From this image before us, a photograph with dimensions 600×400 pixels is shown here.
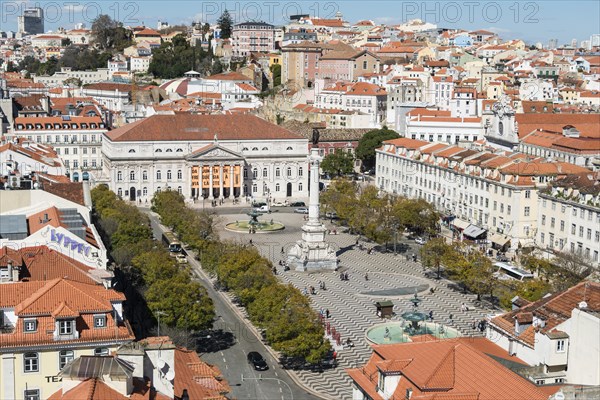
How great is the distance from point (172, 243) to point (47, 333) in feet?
144

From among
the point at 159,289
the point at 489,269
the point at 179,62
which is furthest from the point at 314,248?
the point at 179,62

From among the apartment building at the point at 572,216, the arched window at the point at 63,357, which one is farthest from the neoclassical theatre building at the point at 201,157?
the arched window at the point at 63,357

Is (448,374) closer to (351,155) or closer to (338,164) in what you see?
(338,164)

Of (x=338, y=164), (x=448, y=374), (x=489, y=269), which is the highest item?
(x=448, y=374)

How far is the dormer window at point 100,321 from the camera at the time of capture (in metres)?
33.6

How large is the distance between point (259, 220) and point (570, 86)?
9073 centimetres

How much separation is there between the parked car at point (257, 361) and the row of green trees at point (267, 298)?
0.96 meters

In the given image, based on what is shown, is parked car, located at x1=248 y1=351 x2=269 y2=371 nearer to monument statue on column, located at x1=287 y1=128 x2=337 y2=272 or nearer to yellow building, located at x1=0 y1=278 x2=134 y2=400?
yellow building, located at x1=0 y1=278 x2=134 y2=400

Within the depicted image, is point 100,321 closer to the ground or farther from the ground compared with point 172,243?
farther from the ground

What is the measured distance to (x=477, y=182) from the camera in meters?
84.2

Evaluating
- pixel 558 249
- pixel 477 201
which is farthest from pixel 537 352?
pixel 477 201

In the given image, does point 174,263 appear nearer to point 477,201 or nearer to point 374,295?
point 374,295

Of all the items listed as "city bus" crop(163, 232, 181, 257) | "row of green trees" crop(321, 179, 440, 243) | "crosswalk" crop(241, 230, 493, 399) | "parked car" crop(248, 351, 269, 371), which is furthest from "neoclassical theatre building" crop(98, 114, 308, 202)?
"parked car" crop(248, 351, 269, 371)

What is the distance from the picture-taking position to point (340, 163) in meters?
116
